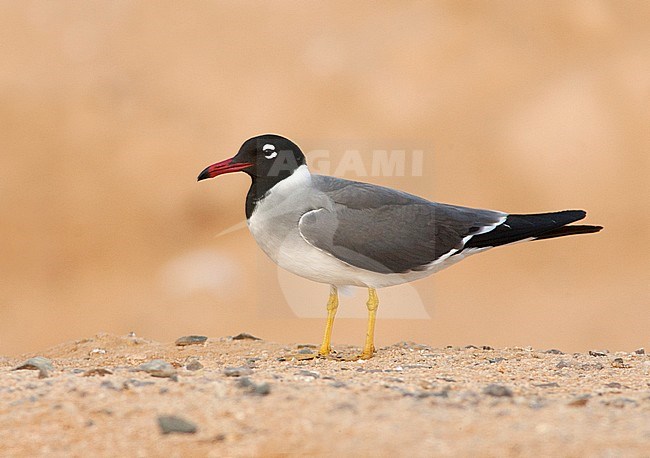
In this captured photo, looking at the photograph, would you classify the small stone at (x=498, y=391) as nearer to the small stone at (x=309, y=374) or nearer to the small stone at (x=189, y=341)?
the small stone at (x=309, y=374)

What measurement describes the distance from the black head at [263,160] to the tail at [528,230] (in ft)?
4.76

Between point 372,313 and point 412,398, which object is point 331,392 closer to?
point 412,398

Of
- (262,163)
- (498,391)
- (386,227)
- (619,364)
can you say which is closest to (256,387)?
(498,391)

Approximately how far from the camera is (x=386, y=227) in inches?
279

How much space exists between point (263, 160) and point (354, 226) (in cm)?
87

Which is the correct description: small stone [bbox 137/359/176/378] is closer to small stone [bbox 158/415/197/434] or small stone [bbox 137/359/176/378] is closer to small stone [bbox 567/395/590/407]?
small stone [bbox 158/415/197/434]

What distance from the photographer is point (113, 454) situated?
3.94m

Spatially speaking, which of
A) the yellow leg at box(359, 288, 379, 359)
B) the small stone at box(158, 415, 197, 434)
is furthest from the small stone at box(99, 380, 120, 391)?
the yellow leg at box(359, 288, 379, 359)

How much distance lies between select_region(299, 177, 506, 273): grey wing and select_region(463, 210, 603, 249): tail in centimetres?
7

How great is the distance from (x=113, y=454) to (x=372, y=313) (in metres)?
3.43

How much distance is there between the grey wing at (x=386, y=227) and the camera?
22.3 ft

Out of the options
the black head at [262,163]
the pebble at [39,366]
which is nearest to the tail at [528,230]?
the black head at [262,163]

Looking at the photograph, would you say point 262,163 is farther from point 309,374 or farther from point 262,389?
point 262,389

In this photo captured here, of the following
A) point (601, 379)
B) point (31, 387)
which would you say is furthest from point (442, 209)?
point (31, 387)
